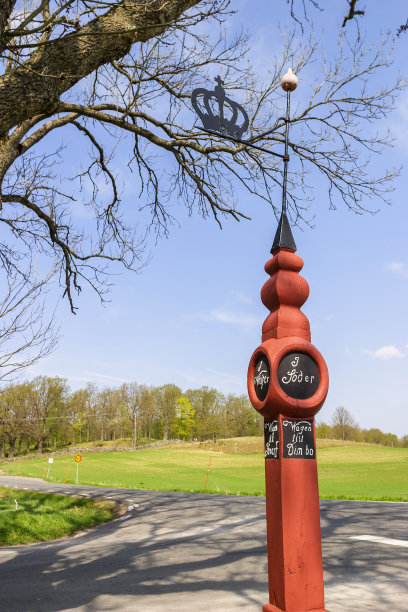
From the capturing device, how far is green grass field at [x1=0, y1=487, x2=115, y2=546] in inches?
447

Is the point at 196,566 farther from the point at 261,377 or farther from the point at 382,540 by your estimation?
the point at 261,377

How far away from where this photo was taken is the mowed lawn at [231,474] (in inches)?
844

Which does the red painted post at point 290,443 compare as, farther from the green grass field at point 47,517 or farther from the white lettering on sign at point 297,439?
the green grass field at point 47,517

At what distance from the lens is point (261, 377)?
11.7ft

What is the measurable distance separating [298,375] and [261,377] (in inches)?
11.2

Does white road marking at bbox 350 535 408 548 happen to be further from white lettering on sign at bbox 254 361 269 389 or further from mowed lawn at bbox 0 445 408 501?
mowed lawn at bbox 0 445 408 501

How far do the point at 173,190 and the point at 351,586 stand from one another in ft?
22.4

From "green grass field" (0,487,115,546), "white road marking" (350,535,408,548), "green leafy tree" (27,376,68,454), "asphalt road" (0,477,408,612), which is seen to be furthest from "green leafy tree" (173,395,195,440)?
"white road marking" (350,535,408,548)

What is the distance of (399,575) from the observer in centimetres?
553

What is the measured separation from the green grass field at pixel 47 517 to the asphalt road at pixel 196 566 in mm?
1007

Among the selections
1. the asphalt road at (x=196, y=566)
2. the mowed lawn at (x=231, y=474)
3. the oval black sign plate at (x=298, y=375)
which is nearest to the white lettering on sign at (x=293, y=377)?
the oval black sign plate at (x=298, y=375)

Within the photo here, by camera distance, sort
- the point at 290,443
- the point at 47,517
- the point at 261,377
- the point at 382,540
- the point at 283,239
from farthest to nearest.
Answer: the point at 47,517, the point at 382,540, the point at 283,239, the point at 261,377, the point at 290,443

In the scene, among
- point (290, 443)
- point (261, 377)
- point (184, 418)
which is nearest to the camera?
point (290, 443)

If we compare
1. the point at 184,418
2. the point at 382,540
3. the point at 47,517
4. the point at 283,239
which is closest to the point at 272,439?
the point at 283,239
